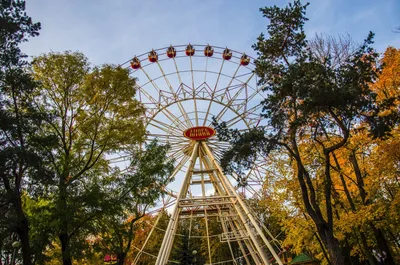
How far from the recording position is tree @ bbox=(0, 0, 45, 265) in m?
7.60

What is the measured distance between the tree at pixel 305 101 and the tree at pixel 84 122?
3.89 meters

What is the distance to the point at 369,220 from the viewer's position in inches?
491

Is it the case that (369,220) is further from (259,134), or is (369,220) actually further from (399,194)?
(259,134)

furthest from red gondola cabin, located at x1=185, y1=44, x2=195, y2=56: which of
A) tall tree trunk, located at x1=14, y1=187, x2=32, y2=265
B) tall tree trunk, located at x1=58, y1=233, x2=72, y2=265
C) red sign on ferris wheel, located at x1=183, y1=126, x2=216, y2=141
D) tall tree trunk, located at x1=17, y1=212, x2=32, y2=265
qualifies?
tall tree trunk, located at x1=17, y1=212, x2=32, y2=265

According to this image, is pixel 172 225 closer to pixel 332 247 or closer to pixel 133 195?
pixel 133 195

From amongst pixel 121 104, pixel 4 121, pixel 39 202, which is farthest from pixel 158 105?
pixel 4 121

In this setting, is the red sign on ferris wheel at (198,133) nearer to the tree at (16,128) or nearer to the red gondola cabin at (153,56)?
the red gondola cabin at (153,56)

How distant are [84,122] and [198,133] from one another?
8.99 m

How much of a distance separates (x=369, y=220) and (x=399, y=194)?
4.98ft

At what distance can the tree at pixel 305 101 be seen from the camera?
812 cm

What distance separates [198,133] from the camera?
61.7 ft

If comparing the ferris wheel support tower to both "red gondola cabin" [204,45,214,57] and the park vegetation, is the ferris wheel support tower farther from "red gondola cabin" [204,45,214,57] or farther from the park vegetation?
"red gondola cabin" [204,45,214,57]

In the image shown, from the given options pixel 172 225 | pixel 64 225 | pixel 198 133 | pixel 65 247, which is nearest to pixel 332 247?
pixel 64 225

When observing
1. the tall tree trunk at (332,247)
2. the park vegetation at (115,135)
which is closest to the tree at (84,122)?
the park vegetation at (115,135)
